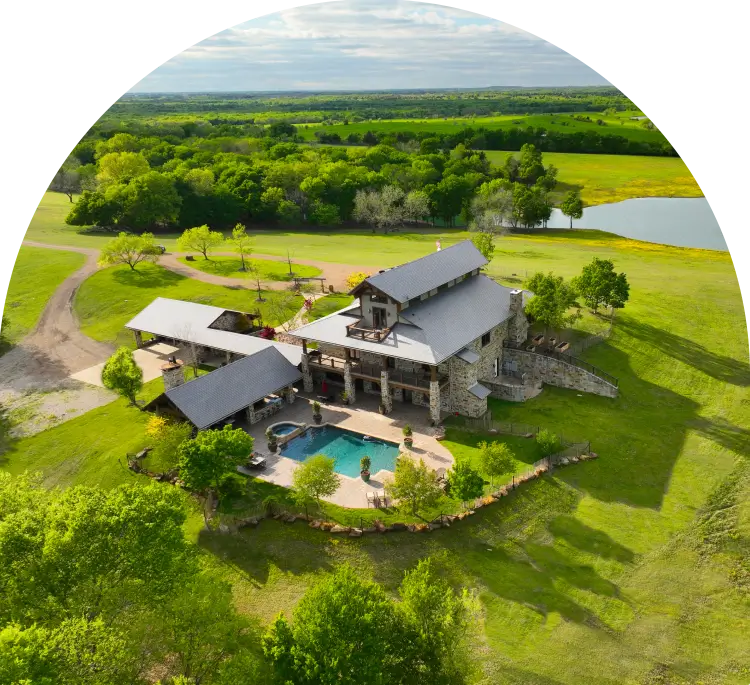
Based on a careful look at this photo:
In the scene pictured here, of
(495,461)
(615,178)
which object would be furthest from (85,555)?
(615,178)

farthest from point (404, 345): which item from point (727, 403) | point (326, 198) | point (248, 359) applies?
point (326, 198)

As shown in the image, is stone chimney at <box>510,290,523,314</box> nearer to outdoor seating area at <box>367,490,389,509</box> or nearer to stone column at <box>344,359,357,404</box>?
stone column at <box>344,359,357,404</box>

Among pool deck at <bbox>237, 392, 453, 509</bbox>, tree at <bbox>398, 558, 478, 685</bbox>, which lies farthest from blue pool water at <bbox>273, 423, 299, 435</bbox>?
tree at <bbox>398, 558, 478, 685</bbox>

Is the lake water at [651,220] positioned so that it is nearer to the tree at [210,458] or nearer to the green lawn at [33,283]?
the tree at [210,458]

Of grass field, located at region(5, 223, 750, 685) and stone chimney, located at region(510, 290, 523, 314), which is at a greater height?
stone chimney, located at region(510, 290, 523, 314)

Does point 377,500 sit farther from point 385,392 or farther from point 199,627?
point 199,627

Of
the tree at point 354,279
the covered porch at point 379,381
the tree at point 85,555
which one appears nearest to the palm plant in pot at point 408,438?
the covered porch at point 379,381

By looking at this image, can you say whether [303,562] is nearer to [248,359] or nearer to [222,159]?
[248,359]
